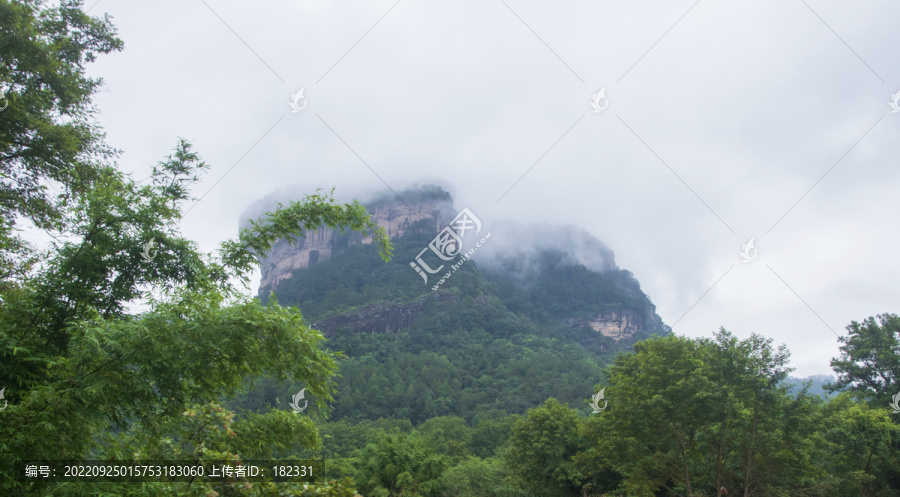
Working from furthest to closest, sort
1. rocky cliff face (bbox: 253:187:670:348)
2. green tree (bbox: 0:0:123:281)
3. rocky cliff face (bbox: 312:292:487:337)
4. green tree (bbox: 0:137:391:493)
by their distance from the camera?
rocky cliff face (bbox: 253:187:670:348) < rocky cliff face (bbox: 312:292:487:337) < green tree (bbox: 0:0:123:281) < green tree (bbox: 0:137:391:493)

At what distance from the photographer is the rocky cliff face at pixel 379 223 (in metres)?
124

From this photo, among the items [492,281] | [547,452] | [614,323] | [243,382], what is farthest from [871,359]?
[492,281]

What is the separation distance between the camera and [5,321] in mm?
3953

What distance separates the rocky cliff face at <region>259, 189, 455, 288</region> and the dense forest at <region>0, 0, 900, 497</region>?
268 ft

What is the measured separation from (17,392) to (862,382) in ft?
104

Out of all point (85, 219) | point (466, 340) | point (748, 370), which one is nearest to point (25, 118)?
point (85, 219)
